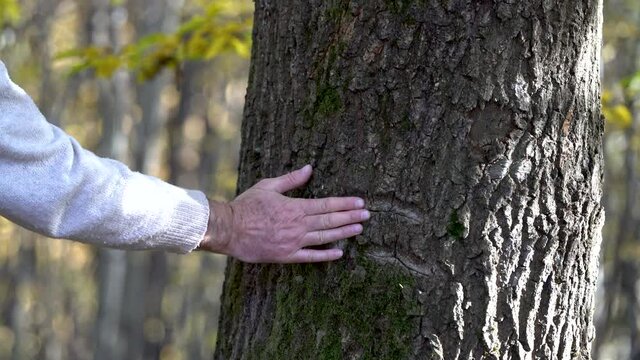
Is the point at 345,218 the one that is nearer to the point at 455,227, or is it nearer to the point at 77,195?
the point at 455,227

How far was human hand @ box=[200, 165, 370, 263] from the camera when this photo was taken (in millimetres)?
2039

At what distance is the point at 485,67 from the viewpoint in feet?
6.43

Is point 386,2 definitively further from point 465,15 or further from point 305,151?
point 305,151

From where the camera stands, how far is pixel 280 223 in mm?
2113

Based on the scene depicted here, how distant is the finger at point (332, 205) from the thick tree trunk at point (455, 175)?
1.2 inches

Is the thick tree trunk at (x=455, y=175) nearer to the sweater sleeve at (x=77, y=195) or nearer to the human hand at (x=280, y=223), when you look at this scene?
the human hand at (x=280, y=223)

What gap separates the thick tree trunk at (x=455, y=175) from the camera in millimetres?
1966

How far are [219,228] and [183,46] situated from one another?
247 centimetres

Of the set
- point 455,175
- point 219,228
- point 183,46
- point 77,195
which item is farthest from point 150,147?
point 455,175

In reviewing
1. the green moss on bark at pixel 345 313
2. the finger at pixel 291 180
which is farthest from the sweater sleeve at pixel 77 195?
the green moss on bark at pixel 345 313

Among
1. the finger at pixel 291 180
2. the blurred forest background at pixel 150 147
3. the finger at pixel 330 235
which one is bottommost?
the finger at pixel 330 235

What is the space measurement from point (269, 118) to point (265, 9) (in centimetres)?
30

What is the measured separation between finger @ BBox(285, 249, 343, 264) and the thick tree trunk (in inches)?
1.5

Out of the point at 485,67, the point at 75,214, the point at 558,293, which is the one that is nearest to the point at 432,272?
the point at 558,293
